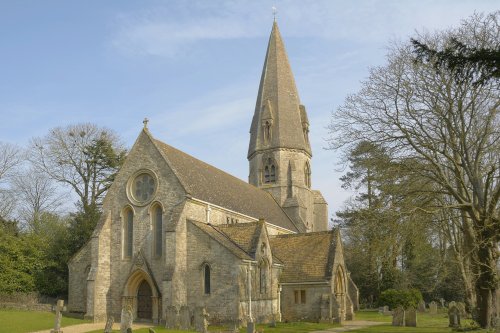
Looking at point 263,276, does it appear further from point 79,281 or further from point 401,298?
point 401,298

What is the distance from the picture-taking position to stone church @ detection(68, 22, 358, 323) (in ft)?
95.2

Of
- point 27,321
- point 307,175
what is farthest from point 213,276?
point 307,175

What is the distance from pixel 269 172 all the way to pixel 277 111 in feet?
21.1

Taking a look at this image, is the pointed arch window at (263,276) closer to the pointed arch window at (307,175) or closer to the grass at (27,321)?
the grass at (27,321)

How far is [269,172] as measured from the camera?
53312 mm

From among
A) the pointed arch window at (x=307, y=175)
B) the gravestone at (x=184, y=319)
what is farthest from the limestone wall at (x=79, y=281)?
the pointed arch window at (x=307, y=175)

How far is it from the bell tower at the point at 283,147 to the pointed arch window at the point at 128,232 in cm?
2178

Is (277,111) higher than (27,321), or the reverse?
(277,111)

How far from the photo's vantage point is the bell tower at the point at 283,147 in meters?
52.6

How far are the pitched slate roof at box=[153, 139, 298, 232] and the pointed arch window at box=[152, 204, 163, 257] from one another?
2352mm

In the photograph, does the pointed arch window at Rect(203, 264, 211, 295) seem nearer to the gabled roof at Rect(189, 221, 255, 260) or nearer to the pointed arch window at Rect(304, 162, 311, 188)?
the gabled roof at Rect(189, 221, 255, 260)

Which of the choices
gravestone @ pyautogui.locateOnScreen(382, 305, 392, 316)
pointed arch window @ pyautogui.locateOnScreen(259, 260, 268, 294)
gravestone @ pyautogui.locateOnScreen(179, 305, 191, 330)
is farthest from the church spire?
gravestone @ pyautogui.locateOnScreen(179, 305, 191, 330)

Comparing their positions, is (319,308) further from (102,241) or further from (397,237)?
(102,241)

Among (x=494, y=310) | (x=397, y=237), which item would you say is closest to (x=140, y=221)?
(x=397, y=237)
